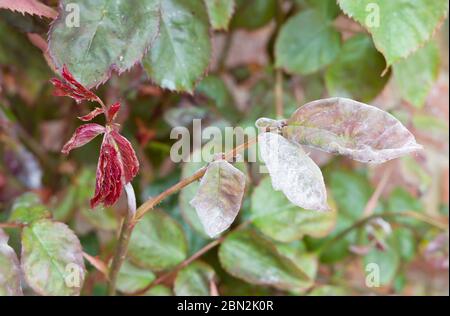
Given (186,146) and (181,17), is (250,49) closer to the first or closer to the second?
(186,146)

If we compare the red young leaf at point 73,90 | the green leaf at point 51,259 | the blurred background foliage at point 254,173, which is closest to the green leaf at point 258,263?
the blurred background foliage at point 254,173

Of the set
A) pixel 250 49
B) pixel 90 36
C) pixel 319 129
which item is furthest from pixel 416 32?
pixel 250 49

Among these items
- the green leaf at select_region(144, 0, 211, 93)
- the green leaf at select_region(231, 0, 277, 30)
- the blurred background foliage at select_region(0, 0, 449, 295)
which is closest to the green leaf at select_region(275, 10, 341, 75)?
the blurred background foliage at select_region(0, 0, 449, 295)

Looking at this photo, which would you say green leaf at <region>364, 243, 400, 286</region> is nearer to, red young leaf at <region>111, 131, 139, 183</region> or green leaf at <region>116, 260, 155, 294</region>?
green leaf at <region>116, 260, 155, 294</region>

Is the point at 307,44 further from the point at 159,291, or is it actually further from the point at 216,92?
the point at 159,291

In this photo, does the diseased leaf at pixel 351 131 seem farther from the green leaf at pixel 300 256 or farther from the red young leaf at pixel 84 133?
the green leaf at pixel 300 256
